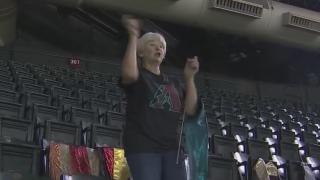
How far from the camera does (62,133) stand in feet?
7.24

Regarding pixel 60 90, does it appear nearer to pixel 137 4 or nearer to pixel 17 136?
pixel 17 136

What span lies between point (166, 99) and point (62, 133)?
1.12 metres

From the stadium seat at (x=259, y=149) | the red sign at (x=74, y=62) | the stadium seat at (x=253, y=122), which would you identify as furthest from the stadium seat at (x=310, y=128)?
the red sign at (x=74, y=62)

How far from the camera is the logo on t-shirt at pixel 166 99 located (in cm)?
117

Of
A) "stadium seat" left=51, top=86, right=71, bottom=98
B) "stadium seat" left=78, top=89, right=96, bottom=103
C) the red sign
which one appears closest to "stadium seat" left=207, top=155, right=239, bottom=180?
"stadium seat" left=78, top=89, right=96, bottom=103

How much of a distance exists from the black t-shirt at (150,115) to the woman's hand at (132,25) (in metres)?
0.09

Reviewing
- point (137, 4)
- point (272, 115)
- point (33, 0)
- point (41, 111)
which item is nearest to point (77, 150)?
point (41, 111)

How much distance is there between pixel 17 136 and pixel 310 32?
464 cm

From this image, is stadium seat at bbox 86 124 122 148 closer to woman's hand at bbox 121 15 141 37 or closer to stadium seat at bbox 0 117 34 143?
stadium seat at bbox 0 117 34 143

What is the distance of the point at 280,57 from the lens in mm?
7215

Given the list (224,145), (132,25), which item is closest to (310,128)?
(224,145)

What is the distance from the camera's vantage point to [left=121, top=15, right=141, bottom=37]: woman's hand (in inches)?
45.9

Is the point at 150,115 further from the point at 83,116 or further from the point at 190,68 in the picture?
the point at 83,116

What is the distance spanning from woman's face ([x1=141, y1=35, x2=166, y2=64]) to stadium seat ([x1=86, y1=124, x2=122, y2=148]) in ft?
3.60
